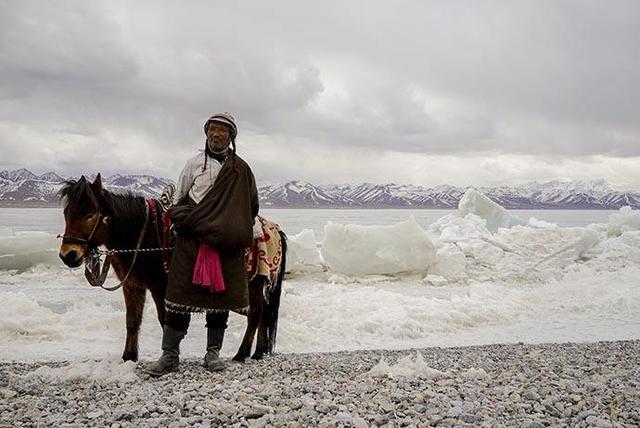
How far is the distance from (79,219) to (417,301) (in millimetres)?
7686

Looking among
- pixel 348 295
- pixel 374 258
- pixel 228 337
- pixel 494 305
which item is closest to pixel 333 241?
pixel 374 258

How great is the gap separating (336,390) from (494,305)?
8.02 m

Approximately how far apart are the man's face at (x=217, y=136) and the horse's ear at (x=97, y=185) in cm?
95

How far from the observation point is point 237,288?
15.1ft

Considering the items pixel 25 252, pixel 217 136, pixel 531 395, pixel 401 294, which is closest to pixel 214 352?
pixel 217 136

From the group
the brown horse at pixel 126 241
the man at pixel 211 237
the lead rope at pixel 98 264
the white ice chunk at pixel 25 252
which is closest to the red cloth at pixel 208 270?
the man at pixel 211 237

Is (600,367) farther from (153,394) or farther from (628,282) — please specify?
(628,282)

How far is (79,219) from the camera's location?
14.4 ft

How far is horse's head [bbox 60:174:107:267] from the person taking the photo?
14.2 ft

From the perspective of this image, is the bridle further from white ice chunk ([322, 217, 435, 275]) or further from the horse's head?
white ice chunk ([322, 217, 435, 275])

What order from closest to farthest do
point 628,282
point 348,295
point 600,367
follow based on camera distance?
point 600,367, point 348,295, point 628,282

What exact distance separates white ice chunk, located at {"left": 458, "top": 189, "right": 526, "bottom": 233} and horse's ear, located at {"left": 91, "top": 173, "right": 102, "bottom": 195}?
20.0 m

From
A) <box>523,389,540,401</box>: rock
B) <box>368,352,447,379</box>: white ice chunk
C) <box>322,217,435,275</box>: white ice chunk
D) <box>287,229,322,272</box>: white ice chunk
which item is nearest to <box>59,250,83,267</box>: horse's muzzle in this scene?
<box>368,352,447,379</box>: white ice chunk

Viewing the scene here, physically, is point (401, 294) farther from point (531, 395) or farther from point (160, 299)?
point (531, 395)
